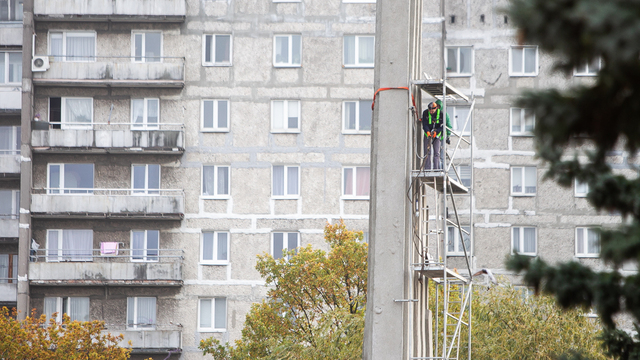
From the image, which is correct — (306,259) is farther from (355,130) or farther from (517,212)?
(517,212)

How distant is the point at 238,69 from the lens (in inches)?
1789

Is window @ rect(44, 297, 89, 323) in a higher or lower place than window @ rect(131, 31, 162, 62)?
lower

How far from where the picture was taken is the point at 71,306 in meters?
44.1

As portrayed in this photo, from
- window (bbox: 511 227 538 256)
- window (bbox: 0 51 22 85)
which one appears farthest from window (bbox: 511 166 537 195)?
window (bbox: 0 51 22 85)

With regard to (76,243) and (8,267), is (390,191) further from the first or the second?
(8,267)

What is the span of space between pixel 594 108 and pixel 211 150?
3994cm

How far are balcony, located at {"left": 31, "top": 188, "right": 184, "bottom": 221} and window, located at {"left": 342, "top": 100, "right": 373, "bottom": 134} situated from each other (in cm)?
855

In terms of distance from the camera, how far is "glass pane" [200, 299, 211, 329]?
43.7 metres

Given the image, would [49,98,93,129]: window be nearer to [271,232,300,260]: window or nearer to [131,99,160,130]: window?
[131,99,160,130]: window

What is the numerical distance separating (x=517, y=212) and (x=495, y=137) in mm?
3762

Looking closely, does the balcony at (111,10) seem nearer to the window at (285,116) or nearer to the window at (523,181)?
the window at (285,116)

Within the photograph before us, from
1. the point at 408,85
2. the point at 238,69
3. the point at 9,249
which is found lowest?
the point at 9,249

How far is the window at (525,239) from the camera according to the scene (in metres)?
45.2

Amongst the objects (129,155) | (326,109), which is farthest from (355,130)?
(129,155)
